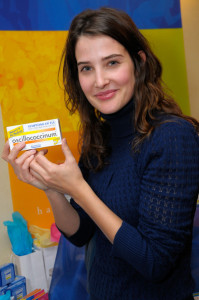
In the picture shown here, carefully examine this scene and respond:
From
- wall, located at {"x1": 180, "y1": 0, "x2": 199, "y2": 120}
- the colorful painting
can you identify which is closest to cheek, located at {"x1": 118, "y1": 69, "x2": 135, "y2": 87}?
the colorful painting

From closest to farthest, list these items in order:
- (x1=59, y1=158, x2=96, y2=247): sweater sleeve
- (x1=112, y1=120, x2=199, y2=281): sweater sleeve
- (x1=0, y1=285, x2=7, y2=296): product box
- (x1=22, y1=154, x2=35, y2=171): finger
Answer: (x1=112, y1=120, x2=199, y2=281): sweater sleeve < (x1=22, y1=154, x2=35, y2=171): finger < (x1=59, y1=158, x2=96, y2=247): sweater sleeve < (x1=0, y1=285, x2=7, y2=296): product box

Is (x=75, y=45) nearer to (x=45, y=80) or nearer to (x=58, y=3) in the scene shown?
(x=45, y=80)

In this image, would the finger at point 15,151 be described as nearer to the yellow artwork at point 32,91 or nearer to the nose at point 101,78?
the nose at point 101,78

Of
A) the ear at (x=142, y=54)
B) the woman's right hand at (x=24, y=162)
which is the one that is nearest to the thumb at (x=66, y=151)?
the woman's right hand at (x=24, y=162)

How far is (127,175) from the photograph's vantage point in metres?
0.97

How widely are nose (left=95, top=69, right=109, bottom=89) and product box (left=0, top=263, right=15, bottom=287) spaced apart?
1.24 meters

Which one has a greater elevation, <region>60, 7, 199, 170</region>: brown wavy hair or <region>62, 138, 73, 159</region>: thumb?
<region>60, 7, 199, 170</region>: brown wavy hair

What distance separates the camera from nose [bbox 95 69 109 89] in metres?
1.00

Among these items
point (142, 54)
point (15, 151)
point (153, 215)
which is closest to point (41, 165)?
point (15, 151)

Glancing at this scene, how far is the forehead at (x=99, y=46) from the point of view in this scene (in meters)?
0.99

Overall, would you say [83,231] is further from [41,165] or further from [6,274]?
[6,274]

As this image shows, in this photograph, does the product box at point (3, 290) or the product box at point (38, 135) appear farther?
the product box at point (3, 290)

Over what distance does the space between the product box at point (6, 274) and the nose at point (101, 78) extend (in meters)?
1.24

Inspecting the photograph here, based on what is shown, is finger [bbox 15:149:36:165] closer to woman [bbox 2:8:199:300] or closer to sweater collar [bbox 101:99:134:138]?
woman [bbox 2:8:199:300]
